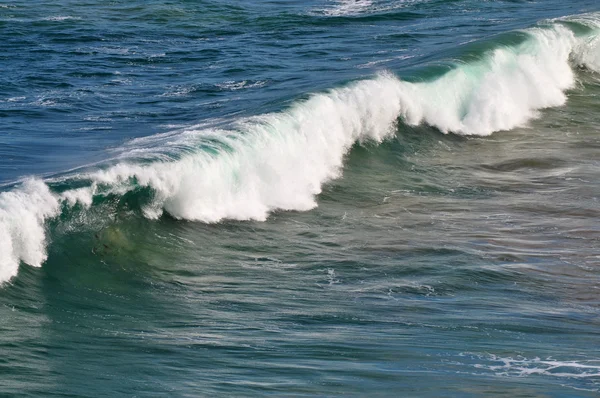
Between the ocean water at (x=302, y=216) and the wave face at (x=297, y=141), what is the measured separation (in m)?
0.03

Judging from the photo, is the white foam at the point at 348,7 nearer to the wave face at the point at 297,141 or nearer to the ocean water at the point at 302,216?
the ocean water at the point at 302,216

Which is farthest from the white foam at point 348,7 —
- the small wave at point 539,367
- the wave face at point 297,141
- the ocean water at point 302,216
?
the small wave at point 539,367

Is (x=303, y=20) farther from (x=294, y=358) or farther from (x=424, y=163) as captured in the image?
(x=294, y=358)

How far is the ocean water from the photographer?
8688 millimetres

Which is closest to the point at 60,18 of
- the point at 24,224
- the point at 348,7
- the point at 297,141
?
the point at 348,7

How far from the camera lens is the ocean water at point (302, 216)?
869 cm

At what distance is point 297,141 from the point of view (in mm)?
15758

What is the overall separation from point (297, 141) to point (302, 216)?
207 centimetres

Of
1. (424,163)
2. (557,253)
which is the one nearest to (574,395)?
(557,253)

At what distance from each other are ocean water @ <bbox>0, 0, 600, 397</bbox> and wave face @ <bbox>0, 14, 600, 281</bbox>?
0.03 meters

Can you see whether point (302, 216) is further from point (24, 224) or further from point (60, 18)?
point (60, 18)

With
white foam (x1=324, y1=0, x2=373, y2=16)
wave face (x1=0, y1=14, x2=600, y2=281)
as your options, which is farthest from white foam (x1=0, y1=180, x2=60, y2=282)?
white foam (x1=324, y1=0, x2=373, y2=16)

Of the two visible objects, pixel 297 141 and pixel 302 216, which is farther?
pixel 297 141

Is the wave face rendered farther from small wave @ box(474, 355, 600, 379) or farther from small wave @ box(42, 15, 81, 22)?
small wave @ box(42, 15, 81, 22)
